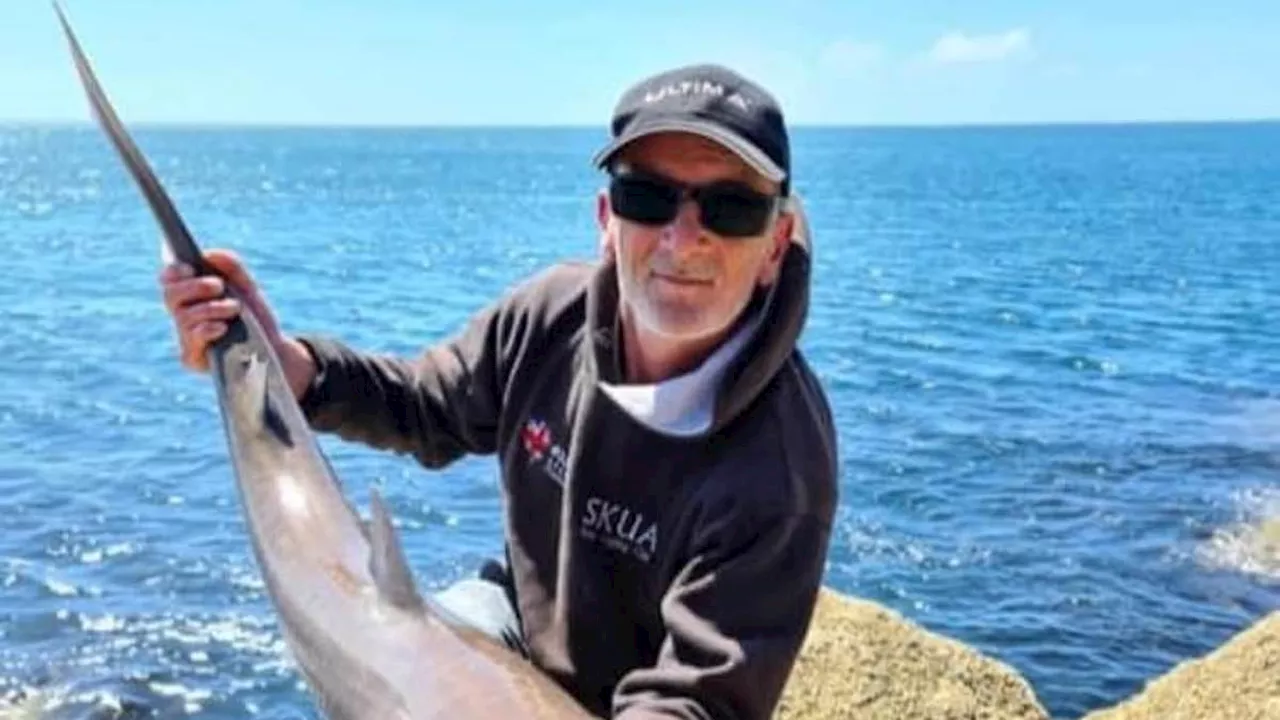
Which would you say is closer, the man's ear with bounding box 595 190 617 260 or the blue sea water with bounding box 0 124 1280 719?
the man's ear with bounding box 595 190 617 260

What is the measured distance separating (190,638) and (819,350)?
17.4m

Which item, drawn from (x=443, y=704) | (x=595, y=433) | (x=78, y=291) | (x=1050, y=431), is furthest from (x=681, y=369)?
(x=78, y=291)

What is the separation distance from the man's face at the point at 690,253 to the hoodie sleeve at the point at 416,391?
2.67ft

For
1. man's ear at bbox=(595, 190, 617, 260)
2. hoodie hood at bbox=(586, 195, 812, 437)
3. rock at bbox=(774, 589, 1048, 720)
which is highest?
man's ear at bbox=(595, 190, 617, 260)

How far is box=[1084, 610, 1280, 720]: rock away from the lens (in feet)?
20.6

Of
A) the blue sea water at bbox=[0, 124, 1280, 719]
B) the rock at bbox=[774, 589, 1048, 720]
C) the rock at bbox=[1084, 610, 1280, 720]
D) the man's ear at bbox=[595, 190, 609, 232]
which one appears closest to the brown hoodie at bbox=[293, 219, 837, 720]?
the man's ear at bbox=[595, 190, 609, 232]

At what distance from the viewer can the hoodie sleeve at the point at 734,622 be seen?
3.82 meters

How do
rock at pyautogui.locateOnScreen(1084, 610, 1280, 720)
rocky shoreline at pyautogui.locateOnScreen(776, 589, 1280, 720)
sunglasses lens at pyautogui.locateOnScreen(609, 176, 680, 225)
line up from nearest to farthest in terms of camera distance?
sunglasses lens at pyautogui.locateOnScreen(609, 176, 680, 225) → rock at pyautogui.locateOnScreen(1084, 610, 1280, 720) → rocky shoreline at pyautogui.locateOnScreen(776, 589, 1280, 720)

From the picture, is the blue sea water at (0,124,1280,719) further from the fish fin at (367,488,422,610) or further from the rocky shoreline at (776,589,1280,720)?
the fish fin at (367,488,422,610)

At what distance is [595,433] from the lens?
4422 millimetres

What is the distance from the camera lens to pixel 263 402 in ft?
15.0

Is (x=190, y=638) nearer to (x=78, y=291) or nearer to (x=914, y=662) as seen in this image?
(x=914, y=662)

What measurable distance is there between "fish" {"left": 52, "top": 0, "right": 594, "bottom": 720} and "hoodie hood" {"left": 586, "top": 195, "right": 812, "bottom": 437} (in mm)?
688

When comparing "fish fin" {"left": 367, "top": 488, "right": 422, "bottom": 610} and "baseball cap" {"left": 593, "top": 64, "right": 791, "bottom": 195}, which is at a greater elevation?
"baseball cap" {"left": 593, "top": 64, "right": 791, "bottom": 195}
